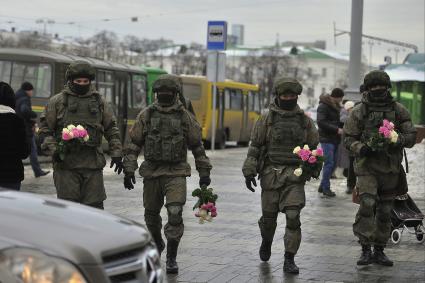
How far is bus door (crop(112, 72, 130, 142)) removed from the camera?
2527cm

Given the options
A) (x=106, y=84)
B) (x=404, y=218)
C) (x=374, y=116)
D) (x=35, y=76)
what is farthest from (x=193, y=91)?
(x=374, y=116)

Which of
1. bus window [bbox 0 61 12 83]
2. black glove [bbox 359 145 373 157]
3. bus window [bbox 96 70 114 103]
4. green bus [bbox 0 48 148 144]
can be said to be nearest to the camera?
black glove [bbox 359 145 373 157]

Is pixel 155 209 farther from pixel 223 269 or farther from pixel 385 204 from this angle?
pixel 385 204

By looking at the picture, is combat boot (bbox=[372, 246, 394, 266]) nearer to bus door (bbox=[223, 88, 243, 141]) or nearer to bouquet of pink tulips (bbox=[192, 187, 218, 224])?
bouquet of pink tulips (bbox=[192, 187, 218, 224])

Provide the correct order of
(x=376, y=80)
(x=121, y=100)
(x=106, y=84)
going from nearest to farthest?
(x=376, y=80), (x=106, y=84), (x=121, y=100)

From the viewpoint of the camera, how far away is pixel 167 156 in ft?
25.8

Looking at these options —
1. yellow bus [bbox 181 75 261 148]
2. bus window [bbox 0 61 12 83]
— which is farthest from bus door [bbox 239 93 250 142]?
bus window [bbox 0 61 12 83]

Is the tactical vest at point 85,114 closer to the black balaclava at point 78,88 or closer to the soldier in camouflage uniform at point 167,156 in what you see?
the black balaclava at point 78,88

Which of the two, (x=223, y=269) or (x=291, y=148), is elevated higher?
(x=291, y=148)

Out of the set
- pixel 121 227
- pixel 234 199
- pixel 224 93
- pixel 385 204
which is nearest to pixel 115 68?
pixel 224 93

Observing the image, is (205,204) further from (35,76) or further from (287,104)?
(35,76)

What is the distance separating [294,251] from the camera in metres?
8.02

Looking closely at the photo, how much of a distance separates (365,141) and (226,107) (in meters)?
24.4

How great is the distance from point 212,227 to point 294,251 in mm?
2852
